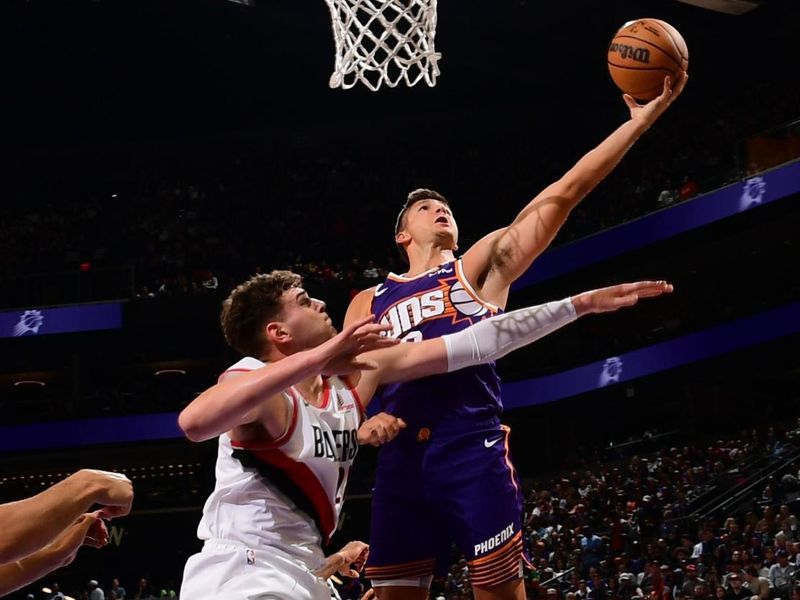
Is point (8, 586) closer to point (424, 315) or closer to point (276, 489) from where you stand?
point (276, 489)

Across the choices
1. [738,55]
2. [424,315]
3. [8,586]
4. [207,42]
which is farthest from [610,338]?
[8,586]

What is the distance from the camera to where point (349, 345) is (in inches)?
107

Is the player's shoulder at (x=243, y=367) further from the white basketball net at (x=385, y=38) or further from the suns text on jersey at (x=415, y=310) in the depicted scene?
the white basketball net at (x=385, y=38)

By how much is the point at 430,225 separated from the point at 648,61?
122 centimetres

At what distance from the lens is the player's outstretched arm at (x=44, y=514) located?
2344mm

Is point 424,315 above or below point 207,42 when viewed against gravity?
below

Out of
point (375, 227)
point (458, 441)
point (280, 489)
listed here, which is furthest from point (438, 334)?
point (375, 227)

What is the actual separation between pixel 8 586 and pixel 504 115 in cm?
2325

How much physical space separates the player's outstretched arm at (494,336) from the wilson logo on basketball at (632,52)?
58.1 inches

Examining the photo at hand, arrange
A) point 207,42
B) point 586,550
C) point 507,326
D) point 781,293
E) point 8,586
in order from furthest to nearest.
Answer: point 207,42, point 781,293, point 586,550, point 507,326, point 8,586

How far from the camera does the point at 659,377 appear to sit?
836 inches

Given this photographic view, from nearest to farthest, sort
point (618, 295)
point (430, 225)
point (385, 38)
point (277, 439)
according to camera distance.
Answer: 1. point (277, 439)
2. point (618, 295)
3. point (430, 225)
4. point (385, 38)

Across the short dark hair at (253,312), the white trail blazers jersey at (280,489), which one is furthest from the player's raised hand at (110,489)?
the short dark hair at (253,312)

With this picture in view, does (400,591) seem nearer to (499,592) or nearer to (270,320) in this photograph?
(499,592)
